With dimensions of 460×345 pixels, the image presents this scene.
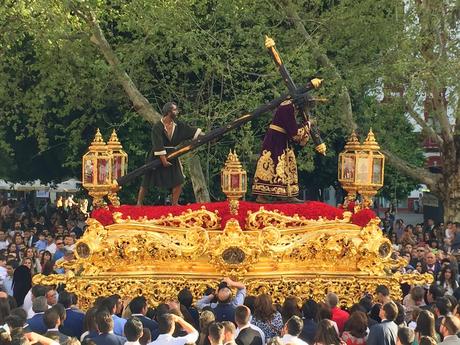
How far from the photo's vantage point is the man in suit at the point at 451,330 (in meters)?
10.9

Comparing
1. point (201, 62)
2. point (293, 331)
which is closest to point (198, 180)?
point (201, 62)

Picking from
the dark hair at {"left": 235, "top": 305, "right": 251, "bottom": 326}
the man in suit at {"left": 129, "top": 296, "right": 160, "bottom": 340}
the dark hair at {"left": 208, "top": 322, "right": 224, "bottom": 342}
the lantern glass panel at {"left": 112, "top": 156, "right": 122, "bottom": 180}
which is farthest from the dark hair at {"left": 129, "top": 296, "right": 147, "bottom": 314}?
the lantern glass panel at {"left": 112, "top": 156, "right": 122, "bottom": 180}

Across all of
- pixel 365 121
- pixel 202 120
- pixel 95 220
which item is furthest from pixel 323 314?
pixel 365 121

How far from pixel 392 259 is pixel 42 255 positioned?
564cm

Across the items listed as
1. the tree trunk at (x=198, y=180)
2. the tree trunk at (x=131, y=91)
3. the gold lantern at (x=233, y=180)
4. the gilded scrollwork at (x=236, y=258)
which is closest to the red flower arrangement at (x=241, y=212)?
the gilded scrollwork at (x=236, y=258)

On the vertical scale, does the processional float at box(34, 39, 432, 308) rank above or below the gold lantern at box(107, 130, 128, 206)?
below

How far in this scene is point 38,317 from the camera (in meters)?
Result: 12.6

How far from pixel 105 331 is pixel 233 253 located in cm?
403

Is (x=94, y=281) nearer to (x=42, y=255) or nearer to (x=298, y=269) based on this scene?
(x=298, y=269)

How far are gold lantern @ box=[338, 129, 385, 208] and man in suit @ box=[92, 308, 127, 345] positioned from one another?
5.43 metres

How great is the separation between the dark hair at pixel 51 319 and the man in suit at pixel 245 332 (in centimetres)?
167

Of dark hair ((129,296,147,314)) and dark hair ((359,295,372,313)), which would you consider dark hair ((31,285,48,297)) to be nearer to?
dark hair ((129,296,147,314))

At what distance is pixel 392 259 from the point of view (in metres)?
16.1

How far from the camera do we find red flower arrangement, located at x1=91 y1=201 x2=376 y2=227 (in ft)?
51.4
